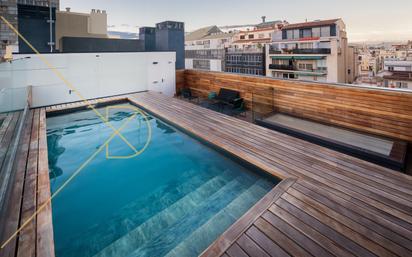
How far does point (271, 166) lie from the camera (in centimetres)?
314

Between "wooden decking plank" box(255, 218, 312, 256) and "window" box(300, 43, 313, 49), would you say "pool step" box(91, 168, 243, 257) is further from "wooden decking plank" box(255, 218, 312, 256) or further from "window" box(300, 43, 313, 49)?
"window" box(300, 43, 313, 49)

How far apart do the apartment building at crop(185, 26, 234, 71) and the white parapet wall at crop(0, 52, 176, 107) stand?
88.4ft

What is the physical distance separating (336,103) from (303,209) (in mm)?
3308

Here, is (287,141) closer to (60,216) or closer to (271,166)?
(271,166)

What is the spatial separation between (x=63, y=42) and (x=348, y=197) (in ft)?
48.9

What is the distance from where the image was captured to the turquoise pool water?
7.89 feet

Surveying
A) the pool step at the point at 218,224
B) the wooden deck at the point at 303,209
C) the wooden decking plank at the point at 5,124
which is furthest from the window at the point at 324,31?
the wooden decking plank at the point at 5,124

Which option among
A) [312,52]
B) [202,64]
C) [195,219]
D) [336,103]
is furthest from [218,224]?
[202,64]

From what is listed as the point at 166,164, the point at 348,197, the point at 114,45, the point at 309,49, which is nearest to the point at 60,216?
the point at 166,164

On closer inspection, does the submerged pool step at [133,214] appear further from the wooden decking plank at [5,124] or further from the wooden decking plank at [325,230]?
the wooden decking plank at [5,124]

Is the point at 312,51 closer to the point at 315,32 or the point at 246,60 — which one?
the point at 315,32

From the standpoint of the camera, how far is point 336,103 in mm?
4805

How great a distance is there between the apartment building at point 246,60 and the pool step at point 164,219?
2936 centimetres

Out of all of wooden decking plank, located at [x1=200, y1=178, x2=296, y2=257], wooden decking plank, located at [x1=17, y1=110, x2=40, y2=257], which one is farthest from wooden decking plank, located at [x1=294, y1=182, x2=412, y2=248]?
wooden decking plank, located at [x1=17, y1=110, x2=40, y2=257]
